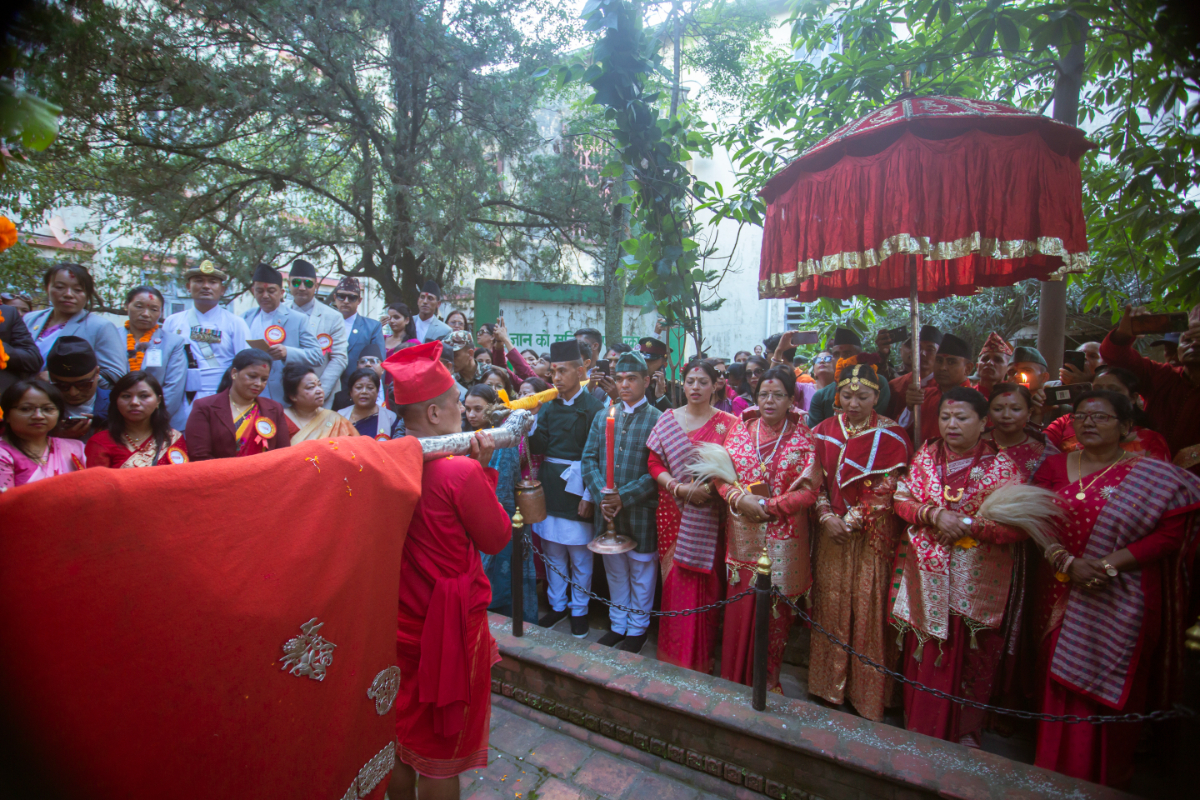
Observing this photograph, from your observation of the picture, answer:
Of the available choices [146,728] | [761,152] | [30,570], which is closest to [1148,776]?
[146,728]

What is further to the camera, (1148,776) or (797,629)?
(797,629)

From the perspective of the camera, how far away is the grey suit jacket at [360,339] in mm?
5746

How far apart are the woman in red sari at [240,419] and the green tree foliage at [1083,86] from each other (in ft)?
12.6

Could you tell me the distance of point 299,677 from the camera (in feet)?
5.08

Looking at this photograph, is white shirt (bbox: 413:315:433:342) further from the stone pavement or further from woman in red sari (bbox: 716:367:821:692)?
the stone pavement

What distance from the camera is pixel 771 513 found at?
3.42 meters

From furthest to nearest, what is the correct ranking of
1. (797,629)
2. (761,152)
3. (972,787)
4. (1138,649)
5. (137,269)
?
(137,269), (761,152), (797,629), (1138,649), (972,787)

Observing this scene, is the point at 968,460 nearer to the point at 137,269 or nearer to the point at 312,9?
the point at 312,9

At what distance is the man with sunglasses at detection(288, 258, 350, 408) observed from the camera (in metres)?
5.23

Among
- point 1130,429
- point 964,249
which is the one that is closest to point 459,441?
point 964,249

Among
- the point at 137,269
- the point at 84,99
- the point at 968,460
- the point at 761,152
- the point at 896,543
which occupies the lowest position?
the point at 896,543

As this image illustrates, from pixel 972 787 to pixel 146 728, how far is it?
3016mm

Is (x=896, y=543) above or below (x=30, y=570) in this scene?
below

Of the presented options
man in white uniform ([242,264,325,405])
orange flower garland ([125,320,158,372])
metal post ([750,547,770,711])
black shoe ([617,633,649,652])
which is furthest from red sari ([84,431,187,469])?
metal post ([750,547,770,711])
